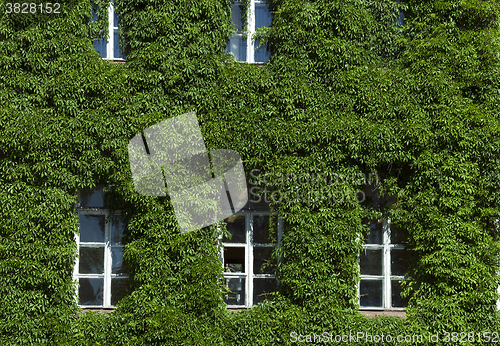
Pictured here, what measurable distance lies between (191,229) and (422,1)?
6235 millimetres

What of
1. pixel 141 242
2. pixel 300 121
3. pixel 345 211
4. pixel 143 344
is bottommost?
pixel 143 344

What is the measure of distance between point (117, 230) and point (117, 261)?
1.91 ft

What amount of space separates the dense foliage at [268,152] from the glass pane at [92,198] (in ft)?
0.80

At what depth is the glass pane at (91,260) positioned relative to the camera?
26.9ft

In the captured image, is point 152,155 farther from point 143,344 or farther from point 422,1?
point 422,1

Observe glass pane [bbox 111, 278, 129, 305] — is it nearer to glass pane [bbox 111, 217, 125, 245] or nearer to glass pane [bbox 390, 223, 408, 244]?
glass pane [bbox 111, 217, 125, 245]

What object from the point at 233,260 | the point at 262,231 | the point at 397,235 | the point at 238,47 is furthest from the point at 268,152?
the point at 397,235

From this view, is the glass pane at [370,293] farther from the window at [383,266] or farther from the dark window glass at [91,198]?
the dark window glass at [91,198]

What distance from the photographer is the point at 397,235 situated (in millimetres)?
8500

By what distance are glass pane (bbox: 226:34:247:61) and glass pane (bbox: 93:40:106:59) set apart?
2457 millimetres

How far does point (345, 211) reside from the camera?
7.97 metres

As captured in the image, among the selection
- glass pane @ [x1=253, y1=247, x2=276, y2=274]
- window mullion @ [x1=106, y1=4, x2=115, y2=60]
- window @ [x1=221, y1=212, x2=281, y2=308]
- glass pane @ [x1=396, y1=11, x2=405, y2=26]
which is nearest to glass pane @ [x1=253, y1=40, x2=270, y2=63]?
glass pane @ [x1=396, y1=11, x2=405, y2=26]

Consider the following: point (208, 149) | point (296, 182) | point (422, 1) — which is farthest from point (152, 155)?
point (422, 1)

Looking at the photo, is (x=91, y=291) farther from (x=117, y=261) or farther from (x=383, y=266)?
(x=383, y=266)
